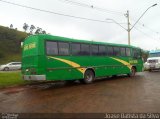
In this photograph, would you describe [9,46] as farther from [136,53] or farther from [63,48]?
[63,48]

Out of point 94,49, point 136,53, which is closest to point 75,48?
point 94,49

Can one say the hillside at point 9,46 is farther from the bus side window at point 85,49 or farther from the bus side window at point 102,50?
the bus side window at point 85,49

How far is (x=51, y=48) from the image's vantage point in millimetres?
15469

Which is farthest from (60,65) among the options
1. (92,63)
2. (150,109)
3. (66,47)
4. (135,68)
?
(135,68)

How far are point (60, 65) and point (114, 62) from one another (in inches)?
264

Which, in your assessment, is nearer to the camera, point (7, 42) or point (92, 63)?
point (92, 63)

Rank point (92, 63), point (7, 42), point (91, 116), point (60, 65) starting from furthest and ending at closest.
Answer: point (7, 42)
point (92, 63)
point (60, 65)
point (91, 116)

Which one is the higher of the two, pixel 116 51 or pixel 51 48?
pixel 116 51

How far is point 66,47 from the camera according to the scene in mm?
16594

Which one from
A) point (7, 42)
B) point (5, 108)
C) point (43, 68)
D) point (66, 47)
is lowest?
point (5, 108)

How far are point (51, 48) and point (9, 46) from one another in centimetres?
7960

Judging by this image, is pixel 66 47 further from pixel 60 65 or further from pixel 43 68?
pixel 43 68

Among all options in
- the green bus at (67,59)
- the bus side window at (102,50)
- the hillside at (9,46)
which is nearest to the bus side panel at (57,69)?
the green bus at (67,59)

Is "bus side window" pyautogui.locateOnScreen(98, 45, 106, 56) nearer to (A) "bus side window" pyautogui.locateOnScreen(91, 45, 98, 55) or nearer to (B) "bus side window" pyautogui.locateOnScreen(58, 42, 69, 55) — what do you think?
(A) "bus side window" pyautogui.locateOnScreen(91, 45, 98, 55)
